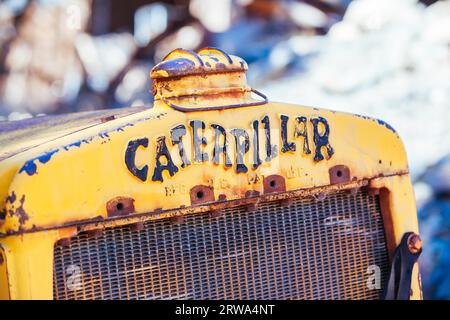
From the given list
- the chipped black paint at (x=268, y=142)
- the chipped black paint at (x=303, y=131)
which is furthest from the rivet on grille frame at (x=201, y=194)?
the chipped black paint at (x=303, y=131)

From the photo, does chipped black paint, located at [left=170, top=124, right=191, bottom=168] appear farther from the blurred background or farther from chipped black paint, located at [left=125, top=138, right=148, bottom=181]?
Answer: the blurred background

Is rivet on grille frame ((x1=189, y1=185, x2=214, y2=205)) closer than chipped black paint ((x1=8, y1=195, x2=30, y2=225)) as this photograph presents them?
No

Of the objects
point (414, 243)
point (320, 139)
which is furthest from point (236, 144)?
point (414, 243)

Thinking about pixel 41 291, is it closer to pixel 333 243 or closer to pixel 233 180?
pixel 233 180

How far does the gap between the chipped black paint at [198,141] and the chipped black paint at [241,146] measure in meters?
0.11

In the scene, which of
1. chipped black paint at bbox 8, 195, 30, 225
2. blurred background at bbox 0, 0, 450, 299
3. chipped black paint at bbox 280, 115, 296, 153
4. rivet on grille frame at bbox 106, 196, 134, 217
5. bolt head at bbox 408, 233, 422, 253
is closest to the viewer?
chipped black paint at bbox 8, 195, 30, 225

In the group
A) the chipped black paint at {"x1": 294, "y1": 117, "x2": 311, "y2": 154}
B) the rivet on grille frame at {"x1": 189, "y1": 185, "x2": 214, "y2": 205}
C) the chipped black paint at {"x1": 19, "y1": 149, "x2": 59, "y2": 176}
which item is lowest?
the rivet on grille frame at {"x1": 189, "y1": 185, "x2": 214, "y2": 205}

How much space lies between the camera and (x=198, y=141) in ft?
9.92

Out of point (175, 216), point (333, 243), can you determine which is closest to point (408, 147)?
point (333, 243)

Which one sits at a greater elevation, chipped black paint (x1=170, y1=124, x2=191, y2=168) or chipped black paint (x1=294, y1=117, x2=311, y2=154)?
chipped black paint (x1=294, y1=117, x2=311, y2=154)

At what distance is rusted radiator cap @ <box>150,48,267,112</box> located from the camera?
10.2ft

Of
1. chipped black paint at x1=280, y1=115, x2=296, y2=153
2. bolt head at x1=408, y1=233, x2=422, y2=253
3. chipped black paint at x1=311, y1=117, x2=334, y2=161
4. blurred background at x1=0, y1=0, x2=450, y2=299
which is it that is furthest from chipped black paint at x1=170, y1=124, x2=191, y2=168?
blurred background at x1=0, y1=0, x2=450, y2=299

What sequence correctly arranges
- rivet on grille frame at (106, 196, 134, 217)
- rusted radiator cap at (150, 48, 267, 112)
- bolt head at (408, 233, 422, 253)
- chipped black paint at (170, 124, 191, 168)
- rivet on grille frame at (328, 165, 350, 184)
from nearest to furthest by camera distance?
rivet on grille frame at (106, 196, 134, 217) → chipped black paint at (170, 124, 191, 168) → rusted radiator cap at (150, 48, 267, 112) → rivet on grille frame at (328, 165, 350, 184) → bolt head at (408, 233, 422, 253)

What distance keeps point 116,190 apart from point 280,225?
0.66 m
